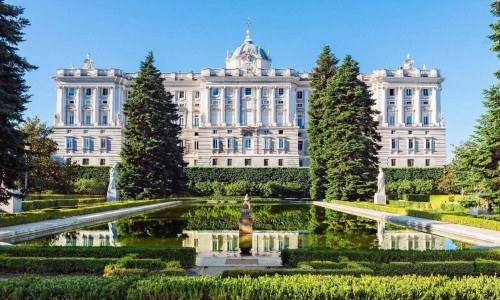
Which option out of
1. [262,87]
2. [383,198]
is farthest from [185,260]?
[262,87]

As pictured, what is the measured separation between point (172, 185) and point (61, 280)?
1442 inches

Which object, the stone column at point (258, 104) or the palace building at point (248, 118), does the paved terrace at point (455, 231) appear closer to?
the palace building at point (248, 118)

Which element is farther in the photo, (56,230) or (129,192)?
(129,192)

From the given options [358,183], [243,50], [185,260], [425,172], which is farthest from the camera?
[243,50]

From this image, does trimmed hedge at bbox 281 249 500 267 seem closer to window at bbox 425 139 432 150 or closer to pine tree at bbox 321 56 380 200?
pine tree at bbox 321 56 380 200

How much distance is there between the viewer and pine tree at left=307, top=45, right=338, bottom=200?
4225 cm

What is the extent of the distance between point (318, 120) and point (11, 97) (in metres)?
31.5

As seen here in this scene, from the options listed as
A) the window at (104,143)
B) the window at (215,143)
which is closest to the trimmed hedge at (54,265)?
the window at (215,143)

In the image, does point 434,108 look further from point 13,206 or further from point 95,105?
point 13,206

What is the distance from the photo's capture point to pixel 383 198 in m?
32.5

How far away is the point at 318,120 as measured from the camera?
44500mm

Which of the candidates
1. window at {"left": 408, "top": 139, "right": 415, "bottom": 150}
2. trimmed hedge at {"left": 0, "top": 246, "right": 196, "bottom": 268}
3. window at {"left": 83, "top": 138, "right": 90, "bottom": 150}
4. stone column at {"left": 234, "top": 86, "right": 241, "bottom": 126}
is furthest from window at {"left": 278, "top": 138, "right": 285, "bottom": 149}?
trimmed hedge at {"left": 0, "top": 246, "right": 196, "bottom": 268}

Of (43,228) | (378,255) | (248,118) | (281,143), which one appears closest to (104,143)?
(248,118)

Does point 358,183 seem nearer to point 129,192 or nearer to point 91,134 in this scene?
point 129,192
